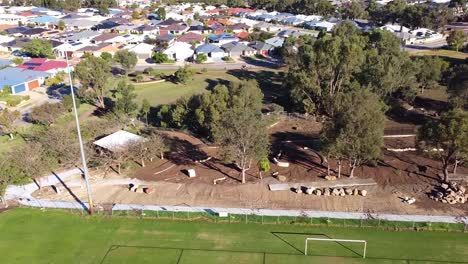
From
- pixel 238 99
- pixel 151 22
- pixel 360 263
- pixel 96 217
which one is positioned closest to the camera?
pixel 360 263

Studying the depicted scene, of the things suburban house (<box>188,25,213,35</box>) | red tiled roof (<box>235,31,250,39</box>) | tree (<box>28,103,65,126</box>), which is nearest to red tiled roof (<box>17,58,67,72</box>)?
tree (<box>28,103,65,126</box>)

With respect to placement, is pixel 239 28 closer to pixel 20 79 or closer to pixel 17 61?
pixel 17 61

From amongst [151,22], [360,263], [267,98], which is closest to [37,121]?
[267,98]

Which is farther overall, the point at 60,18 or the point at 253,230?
the point at 60,18

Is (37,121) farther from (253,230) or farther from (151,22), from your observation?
(151,22)

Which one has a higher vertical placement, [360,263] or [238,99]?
[238,99]

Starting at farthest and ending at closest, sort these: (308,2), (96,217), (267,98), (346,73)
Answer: (308,2) → (267,98) → (346,73) → (96,217)

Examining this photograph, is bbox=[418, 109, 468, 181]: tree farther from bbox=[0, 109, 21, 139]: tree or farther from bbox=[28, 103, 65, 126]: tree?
bbox=[0, 109, 21, 139]: tree
